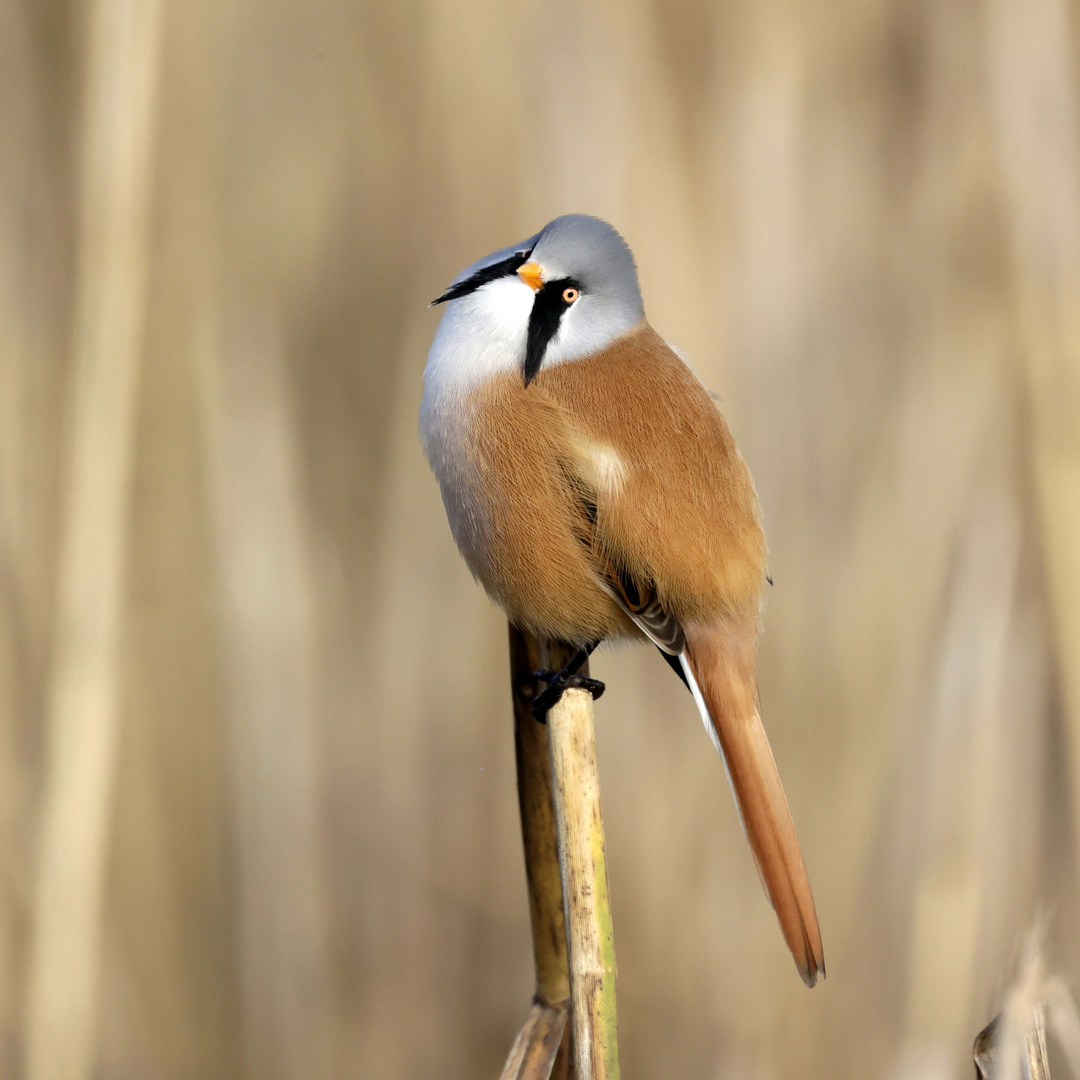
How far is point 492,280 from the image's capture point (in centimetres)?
124

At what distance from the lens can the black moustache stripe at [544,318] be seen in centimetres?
122

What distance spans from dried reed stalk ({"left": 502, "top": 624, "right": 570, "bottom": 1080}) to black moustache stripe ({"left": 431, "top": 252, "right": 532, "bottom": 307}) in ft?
1.54

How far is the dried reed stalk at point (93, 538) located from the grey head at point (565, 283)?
0.48 m

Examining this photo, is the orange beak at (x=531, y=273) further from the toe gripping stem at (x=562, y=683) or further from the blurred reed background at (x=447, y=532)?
the blurred reed background at (x=447, y=532)

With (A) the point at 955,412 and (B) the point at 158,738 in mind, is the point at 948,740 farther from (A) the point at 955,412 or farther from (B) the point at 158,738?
(B) the point at 158,738

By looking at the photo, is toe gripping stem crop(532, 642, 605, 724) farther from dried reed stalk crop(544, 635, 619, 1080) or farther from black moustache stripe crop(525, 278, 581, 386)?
black moustache stripe crop(525, 278, 581, 386)

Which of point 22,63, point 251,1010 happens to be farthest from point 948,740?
point 22,63

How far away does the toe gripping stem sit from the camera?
111cm

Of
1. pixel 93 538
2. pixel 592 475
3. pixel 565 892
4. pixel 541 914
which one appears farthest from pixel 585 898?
pixel 93 538

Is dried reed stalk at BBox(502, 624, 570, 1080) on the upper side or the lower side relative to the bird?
lower

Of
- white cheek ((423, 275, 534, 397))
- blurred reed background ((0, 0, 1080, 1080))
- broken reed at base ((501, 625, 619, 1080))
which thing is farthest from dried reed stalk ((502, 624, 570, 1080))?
blurred reed background ((0, 0, 1080, 1080))

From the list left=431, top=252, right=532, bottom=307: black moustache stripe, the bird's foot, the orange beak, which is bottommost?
the bird's foot

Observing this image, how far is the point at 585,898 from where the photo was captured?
91 centimetres

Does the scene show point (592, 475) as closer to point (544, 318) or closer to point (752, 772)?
point (544, 318)
